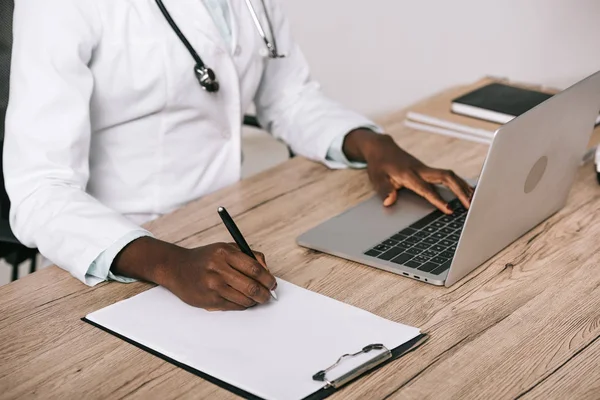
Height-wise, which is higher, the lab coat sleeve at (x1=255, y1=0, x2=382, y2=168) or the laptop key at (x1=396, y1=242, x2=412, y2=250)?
the lab coat sleeve at (x1=255, y1=0, x2=382, y2=168)

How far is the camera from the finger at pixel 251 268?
1119 millimetres

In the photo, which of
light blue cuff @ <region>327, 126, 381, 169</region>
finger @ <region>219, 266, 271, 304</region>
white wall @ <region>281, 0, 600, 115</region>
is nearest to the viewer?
finger @ <region>219, 266, 271, 304</region>

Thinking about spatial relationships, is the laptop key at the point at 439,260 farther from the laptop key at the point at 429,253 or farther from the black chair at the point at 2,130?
the black chair at the point at 2,130

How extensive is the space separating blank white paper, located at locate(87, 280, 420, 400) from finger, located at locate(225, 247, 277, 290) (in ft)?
0.13

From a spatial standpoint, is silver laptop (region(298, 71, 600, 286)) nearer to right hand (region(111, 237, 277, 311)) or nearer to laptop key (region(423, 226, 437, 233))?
laptop key (region(423, 226, 437, 233))

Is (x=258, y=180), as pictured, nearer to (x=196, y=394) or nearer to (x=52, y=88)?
(x=52, y=88)

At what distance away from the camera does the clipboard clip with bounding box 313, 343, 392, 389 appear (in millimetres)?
959

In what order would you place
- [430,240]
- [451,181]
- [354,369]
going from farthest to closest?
[451,181] < [430,240] < [354,369]

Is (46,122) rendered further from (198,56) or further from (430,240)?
(430,240)

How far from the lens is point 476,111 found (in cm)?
188

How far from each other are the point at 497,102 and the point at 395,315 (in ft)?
3.00

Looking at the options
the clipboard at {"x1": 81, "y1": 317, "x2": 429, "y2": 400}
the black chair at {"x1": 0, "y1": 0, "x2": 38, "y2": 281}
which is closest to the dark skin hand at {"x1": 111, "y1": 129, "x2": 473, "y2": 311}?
the clipboard at {"x1": 81, "y1": 317, "x2": 429, "y2": 400}

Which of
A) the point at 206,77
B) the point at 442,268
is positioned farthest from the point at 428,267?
the point at 206,77

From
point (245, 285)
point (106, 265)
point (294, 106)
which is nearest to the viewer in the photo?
point (245, 285)
